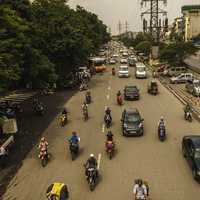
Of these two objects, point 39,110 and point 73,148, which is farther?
point 39,110

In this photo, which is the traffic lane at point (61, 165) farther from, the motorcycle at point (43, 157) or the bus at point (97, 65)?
the bus at point (97, 65)

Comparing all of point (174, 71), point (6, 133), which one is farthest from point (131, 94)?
point (174, 71)

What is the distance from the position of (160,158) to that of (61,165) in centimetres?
531

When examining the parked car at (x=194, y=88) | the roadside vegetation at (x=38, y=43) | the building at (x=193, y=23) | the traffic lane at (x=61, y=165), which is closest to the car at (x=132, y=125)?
the traffic lane at (x=61, y=165)

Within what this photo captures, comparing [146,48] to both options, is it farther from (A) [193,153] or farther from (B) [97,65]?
(A) [193,153]

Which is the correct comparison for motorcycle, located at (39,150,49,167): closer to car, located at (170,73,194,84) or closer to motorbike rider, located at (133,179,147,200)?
motorbike rider, located at (133,179,147,200)

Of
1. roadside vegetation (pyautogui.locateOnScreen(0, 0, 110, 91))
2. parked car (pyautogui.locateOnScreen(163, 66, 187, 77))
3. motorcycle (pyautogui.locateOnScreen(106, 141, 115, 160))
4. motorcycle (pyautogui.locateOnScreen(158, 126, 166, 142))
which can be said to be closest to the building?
parked car (pyautogui.locateOnScreen(163, 66, 187, 77))

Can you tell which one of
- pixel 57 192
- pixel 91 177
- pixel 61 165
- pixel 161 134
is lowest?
pixel 61 165

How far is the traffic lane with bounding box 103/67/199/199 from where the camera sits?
756 inches

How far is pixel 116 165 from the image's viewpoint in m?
22.9

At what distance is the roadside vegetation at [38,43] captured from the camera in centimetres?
2798

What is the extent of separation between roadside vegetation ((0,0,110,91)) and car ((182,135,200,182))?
A: 10871 millimetres

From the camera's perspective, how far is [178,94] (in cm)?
4747

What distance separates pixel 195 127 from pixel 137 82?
28.9 m
